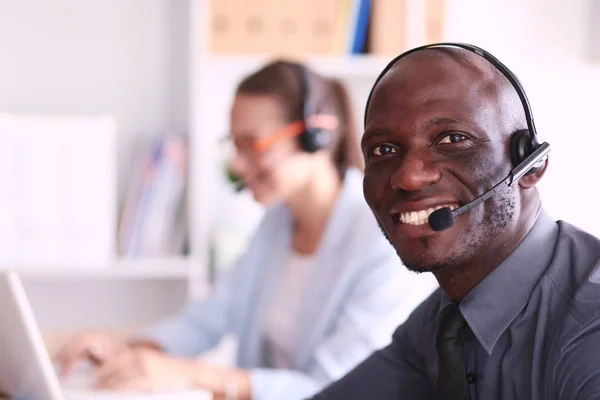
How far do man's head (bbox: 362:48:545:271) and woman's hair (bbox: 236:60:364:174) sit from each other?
115cm

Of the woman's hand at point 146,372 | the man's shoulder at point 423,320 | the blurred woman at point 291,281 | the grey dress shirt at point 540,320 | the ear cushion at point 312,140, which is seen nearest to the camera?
the grey dress shirt at point 540,320

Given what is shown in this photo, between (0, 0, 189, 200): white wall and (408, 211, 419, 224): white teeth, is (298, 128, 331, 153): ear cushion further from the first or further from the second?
(408, 211, 419, 224): white teeth

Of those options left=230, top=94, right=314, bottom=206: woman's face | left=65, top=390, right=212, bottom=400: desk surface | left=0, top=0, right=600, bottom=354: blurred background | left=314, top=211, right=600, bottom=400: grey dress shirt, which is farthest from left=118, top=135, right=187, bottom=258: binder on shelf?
left=314, top=211, right=600, bottom=400: grey dress shirt

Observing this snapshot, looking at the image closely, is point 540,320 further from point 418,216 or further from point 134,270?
point 134,270

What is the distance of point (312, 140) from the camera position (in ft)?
6.81

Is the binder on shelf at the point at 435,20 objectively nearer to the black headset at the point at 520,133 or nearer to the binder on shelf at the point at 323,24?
the binder on shelf at the point at 323,24

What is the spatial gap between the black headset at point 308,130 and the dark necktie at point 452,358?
3.56 ft

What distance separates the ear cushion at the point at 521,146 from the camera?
906mm

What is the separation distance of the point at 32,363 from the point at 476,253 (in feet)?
1.88

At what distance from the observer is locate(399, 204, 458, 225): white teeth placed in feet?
2.98

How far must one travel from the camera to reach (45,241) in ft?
8.52

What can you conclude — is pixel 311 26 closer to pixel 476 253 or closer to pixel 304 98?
pixel 304 98

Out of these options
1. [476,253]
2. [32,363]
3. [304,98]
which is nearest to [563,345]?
[476,253]

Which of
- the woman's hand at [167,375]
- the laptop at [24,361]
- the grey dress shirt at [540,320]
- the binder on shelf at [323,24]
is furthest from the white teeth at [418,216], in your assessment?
the binder on shelf at [323,24]
